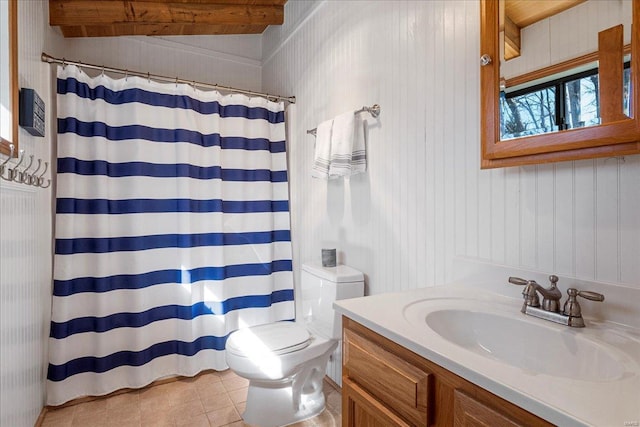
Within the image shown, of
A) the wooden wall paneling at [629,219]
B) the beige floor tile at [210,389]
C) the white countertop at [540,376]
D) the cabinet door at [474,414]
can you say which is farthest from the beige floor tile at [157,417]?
the wooden wall paneling at [629,219]

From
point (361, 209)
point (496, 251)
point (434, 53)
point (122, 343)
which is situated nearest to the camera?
point (496, 251)

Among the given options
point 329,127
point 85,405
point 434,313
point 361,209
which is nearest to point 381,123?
point 329,127

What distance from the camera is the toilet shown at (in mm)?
1619

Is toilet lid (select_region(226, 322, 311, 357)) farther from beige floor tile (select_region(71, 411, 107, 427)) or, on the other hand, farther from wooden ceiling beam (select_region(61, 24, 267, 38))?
wooden ceiling beam (select_region(61, 24, 267, 38))

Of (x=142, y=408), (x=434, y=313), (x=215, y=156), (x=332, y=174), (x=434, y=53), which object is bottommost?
(x=142, y=408)

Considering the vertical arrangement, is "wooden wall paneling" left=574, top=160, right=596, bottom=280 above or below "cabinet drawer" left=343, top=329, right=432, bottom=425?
above

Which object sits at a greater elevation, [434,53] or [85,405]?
[434,53]

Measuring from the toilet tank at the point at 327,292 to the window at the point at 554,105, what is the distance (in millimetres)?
1013

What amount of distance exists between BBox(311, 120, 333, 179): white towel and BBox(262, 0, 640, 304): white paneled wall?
0.52ft

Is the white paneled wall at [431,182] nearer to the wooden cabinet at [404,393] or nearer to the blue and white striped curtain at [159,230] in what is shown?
the blue and white striped curtain at [159,230]

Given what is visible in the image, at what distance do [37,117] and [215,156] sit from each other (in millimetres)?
992

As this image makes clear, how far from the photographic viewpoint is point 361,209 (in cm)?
190

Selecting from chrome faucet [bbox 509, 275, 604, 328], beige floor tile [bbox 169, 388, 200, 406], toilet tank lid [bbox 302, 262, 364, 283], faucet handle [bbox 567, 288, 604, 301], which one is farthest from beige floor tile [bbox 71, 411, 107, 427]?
faucet handle [bbox 567, 288, 604, 301]

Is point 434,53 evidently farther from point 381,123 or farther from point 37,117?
point 37,117
